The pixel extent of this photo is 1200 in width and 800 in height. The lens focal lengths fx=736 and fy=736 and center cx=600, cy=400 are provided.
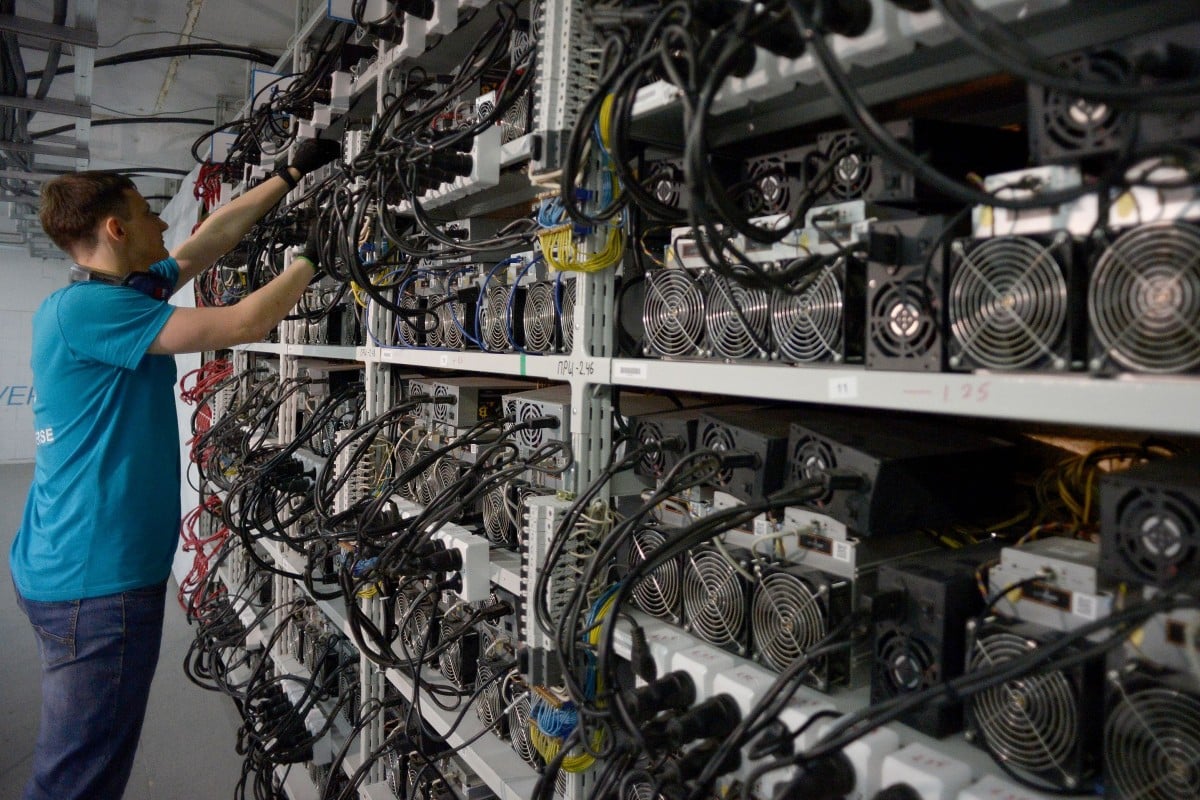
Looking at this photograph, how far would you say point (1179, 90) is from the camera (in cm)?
49

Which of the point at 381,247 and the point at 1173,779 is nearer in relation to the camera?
the point at 1173,779

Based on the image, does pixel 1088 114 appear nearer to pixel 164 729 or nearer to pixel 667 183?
pixel 667 183

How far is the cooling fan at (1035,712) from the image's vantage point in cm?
69

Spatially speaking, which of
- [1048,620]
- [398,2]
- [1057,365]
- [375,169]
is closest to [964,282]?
[1057,365]

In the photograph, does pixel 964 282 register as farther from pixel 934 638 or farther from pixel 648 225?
pixel 648 225

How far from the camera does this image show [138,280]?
1826mm

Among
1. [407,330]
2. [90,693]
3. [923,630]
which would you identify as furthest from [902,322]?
[90,693]

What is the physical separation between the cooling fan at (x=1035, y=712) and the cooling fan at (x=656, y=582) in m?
0.41

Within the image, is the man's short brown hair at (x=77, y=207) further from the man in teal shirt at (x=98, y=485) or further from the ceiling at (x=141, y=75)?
the ceiling at (x=141, y=75)

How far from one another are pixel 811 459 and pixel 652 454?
0.92 feet

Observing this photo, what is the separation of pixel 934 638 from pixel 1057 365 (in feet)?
1.09

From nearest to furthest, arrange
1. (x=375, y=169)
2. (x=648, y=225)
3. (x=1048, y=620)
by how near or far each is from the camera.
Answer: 1. (x=1048, y=620)
2. (x=648, y=225)
3. (x=375, y=169)

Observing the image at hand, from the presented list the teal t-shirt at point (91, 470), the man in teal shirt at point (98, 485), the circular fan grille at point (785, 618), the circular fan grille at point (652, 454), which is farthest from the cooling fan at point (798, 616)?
the teal t-shirt at point (91, 470)

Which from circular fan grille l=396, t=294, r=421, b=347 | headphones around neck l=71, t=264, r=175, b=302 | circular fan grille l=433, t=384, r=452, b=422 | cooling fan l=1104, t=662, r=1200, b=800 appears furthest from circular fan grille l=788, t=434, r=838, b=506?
headphones around neck l=71, t=264, r=175, b=302
